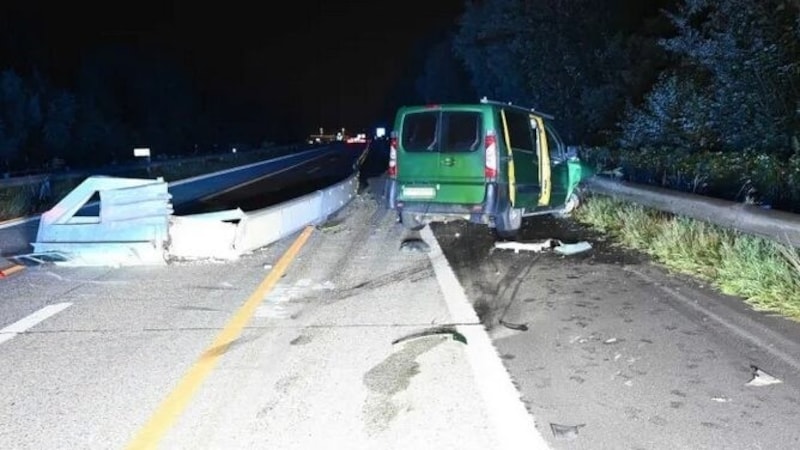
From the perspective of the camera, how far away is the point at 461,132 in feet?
35.5

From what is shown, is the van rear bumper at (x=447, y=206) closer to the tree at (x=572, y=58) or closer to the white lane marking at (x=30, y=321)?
the white lane marking at (x=30, y=321)

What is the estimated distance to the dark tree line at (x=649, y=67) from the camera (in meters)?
14.2

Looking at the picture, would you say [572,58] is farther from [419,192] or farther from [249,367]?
[249,367]

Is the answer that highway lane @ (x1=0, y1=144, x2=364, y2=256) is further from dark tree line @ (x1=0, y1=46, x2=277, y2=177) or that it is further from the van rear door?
dark tree line @ (x1=0, y1=46, x2=277, y2=177)

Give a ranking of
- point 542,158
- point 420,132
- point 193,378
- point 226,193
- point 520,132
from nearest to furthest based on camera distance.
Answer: point 193,378, point 420,132, point 520,132, point 542,158, point 226,193

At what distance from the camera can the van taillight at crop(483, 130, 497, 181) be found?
34.5 ft

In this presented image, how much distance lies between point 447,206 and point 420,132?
118 cm

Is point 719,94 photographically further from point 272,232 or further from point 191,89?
point 191,89

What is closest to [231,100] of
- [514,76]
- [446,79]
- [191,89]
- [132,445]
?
[191,89]

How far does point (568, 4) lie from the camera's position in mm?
27828

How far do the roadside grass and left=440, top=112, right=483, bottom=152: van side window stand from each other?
2.60 meters

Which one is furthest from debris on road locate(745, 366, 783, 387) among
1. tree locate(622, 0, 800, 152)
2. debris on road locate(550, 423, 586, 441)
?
tree locate(622, 0, 800, 152)

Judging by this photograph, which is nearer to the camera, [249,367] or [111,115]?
[249,367]

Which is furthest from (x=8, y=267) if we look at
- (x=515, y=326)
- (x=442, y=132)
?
(x=515, y=326)
